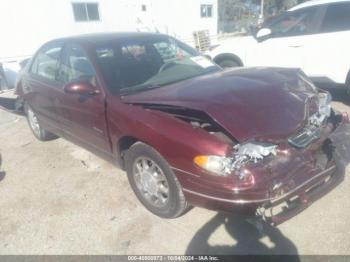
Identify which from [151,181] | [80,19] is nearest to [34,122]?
[151,181]

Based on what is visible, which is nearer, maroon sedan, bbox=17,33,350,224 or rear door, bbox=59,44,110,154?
maroon sedan, bbox=17,33,350,224

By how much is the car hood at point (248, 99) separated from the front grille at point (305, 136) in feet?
0.25

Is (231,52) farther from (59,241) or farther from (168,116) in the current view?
(59,241)

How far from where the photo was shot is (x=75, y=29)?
550 inches

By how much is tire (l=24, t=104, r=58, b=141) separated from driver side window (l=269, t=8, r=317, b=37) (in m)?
4.48

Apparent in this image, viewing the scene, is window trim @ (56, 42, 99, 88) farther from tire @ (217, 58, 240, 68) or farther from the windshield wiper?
tire @ (217, 58, 240, 68)

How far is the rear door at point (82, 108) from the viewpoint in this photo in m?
3.36

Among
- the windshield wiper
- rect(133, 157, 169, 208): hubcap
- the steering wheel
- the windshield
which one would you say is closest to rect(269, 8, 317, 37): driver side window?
the windshield

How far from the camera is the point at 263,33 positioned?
236 inches

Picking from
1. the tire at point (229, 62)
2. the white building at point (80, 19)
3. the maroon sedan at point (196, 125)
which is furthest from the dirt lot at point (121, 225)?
the white building at point (80, 19)

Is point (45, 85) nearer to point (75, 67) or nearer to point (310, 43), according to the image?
point (75, 67)

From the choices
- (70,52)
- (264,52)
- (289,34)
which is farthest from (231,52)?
(70,52)

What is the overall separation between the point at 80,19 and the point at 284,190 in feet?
45.6

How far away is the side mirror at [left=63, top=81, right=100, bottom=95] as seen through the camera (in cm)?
318
